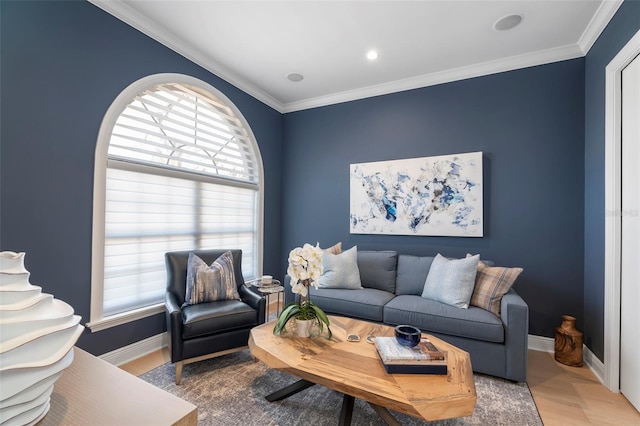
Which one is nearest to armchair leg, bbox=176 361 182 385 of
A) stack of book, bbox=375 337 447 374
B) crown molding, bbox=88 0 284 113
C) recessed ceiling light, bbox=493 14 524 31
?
stack of book, bbox=375 337 447 374

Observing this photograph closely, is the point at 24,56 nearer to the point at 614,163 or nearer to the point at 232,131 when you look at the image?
the point at 232,131

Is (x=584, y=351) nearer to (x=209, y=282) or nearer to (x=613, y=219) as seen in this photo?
(x=613, y=219)

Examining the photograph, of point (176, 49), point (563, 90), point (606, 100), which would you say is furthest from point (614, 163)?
point (176, 49)

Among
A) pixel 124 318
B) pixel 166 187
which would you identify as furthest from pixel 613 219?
pixel 124 318

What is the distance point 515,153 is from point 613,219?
1.12 meters

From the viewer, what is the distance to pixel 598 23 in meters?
2.47

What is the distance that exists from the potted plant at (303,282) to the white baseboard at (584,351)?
7.50 feet

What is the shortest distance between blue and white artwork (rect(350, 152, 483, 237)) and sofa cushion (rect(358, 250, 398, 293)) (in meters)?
0.41

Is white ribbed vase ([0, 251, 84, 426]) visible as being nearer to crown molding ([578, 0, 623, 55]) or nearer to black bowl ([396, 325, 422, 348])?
black bowl ([396, 325, 422, 348])

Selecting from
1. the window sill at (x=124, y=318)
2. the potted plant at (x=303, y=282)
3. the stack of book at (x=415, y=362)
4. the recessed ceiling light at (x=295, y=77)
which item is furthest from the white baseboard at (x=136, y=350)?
the recessed ceiling light at (x=295, y=77)

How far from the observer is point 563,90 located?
2.95 m

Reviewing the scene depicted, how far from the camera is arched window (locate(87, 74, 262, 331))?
2471 millimetres

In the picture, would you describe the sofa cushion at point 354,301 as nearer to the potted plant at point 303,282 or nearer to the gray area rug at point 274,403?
the gray area rug at point 274,403

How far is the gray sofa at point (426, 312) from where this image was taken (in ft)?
7.36
